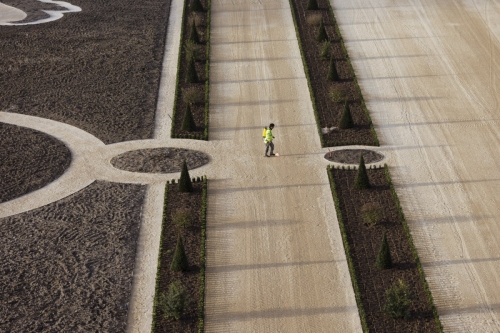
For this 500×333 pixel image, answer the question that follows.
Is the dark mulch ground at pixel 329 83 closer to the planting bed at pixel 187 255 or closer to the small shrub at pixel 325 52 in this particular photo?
the small shrub at pixel 325 52

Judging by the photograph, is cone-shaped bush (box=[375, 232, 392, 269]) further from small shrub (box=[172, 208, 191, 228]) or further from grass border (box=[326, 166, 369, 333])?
small shrub (box=[172, 208, 191, 228])

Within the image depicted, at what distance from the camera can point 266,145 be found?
132ft

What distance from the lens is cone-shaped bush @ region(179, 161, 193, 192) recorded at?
36.6 m

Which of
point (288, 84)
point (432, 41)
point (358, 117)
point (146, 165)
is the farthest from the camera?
point (432, 41)

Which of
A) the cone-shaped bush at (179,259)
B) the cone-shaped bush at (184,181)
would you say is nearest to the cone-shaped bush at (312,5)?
the cone-shaped bush at (184,181)

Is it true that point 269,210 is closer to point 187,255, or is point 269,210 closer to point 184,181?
point 184,181

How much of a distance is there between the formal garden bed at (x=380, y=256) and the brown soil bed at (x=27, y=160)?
12041 millimetres

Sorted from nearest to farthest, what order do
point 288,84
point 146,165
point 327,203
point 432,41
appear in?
point 327,203 → point 146,165 → point 288,84 → point 432,41

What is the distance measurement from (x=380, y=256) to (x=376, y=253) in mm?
1031

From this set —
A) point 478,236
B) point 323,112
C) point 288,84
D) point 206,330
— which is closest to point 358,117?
point 323,112

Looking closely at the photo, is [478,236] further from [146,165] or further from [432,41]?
[432,41]

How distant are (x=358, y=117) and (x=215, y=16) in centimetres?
1677

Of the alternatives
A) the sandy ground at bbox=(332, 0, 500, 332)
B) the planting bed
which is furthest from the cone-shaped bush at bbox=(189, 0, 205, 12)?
the planting bed

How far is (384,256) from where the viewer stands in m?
31.9
